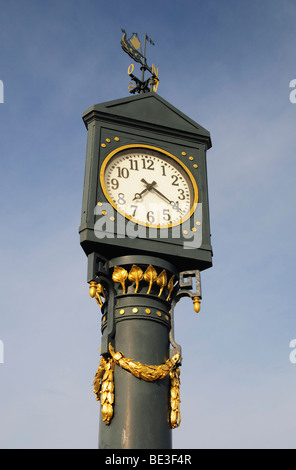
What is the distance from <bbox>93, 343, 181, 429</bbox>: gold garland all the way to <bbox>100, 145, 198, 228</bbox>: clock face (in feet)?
8.54

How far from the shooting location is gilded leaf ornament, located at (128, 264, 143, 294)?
11445mm

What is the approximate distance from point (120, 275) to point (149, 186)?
199 centimetres

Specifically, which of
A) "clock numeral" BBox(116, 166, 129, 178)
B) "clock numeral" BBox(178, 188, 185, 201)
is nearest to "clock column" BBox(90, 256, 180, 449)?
"clock numeral" BBox(178, 188, 185, 201)

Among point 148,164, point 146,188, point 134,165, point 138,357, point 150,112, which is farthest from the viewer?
A: point 150,112

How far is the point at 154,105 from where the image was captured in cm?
1366

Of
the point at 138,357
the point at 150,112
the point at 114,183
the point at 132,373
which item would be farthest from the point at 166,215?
the point at 132,373

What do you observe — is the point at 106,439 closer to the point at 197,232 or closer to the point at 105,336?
the point at 105,336

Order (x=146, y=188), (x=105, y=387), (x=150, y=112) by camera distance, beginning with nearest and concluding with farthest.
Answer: (x=105, y=387), (x=146, y=188), (x=150, y=112)

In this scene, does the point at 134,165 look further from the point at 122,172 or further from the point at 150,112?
the point at 150,112

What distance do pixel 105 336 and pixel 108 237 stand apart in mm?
1716

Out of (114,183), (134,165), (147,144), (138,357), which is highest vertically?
(147,144)

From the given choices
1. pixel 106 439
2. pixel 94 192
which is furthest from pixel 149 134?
pixel 106 439

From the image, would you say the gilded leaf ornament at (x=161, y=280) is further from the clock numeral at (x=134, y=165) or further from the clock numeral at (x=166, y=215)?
the clock numeral at (x=134, y=165)

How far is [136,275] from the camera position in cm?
1146
